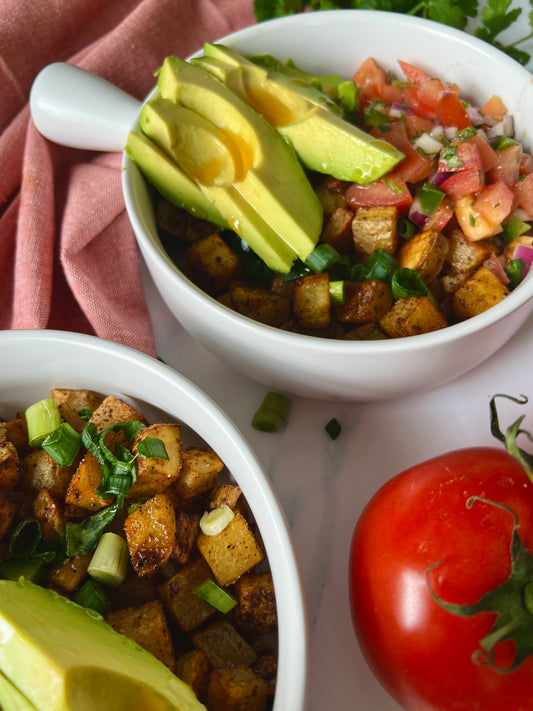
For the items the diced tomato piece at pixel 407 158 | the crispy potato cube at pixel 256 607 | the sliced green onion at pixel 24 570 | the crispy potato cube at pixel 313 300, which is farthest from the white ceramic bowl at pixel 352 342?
the sliced green onion at pixel 24 570

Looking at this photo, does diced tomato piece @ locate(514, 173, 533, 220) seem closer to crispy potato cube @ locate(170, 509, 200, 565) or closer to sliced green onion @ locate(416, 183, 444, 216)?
sliced green onion @ locate(416, 183, 444, 216)

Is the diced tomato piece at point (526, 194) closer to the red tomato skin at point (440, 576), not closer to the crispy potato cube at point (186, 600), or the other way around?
the red tomato skin at point (440, 576)

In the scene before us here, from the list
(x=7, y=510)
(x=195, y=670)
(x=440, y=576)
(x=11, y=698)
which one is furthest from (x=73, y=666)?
(x=440, y=576)

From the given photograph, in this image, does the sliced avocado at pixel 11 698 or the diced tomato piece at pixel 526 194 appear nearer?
the sliced avocado at pixel 11 698

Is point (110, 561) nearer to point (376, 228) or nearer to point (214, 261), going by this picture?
point (214, 261)

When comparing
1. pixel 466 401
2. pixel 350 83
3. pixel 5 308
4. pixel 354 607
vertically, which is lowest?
pixel 5 308

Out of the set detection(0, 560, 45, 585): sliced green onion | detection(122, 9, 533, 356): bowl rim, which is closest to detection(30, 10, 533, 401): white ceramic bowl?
detection(122, 9, 533, 356): bowl rim

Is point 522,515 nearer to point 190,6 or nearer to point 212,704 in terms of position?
point 212,704

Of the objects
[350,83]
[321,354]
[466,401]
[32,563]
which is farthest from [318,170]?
[32,563]
